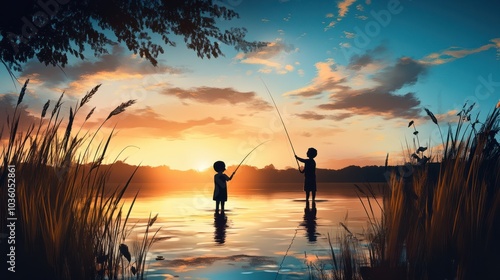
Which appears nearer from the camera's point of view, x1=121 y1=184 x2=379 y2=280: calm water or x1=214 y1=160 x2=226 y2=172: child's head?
x1=121 y1=184 x2=379 y2=280: calm water

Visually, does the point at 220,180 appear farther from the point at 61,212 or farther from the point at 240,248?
the point at 61,212

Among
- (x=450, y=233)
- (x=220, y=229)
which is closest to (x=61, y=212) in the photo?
(x=450, y=233)

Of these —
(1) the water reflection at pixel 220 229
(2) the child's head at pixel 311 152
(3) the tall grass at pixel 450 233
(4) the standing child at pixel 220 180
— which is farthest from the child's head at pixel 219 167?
(3) the tall grass at pixel 450 233

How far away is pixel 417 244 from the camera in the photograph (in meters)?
6.01

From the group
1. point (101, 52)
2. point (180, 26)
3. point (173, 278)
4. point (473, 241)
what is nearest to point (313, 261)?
point (173, 278)

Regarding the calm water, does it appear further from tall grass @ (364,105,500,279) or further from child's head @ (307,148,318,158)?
child's head @ (307,148,318,158)

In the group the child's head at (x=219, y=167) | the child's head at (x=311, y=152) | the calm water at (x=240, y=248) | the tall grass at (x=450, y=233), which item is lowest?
the calm water at (x=240, y=248)

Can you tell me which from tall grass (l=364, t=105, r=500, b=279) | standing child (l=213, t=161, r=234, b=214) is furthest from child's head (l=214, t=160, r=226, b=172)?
tall grass (l=364, t=105, r=500, b=279)

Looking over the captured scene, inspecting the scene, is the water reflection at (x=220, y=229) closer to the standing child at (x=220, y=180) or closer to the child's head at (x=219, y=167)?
the standing child at (x=220, y=180)

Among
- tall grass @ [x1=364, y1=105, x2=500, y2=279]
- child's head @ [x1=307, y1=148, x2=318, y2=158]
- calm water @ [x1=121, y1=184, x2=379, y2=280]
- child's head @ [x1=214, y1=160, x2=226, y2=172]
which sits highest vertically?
child's head @ [x1=307, y1=148, x2=318, y2=158]

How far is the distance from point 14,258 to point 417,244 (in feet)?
14.5

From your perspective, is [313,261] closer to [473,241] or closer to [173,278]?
[173,278]

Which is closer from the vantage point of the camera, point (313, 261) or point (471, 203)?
point (471, 203)

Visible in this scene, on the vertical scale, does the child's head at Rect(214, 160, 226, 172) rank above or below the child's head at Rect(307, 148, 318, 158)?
below
